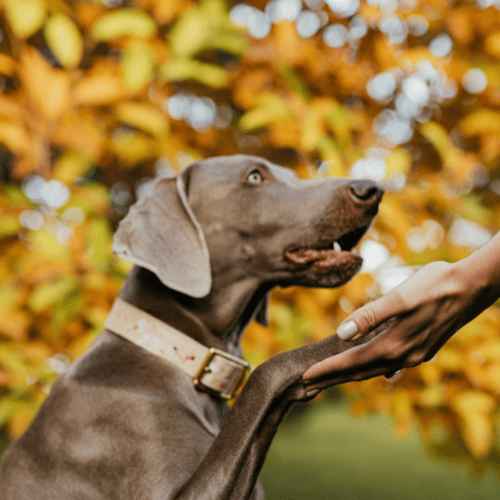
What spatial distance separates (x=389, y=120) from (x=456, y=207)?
19.3 inches

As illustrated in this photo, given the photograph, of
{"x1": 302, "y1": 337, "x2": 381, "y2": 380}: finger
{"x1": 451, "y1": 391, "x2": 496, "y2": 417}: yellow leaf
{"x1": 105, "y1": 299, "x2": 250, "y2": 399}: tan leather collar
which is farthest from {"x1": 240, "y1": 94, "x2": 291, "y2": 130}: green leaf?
{"x1": 302, "y1": 337, "x2": 381, "y2": 380}: finger

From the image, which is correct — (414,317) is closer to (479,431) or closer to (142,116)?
(479,431)

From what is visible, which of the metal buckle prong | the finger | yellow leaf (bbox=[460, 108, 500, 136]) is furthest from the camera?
yellow leaf (bbox=[460, 108, 500, 136])

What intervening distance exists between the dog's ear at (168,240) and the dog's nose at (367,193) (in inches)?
19.4

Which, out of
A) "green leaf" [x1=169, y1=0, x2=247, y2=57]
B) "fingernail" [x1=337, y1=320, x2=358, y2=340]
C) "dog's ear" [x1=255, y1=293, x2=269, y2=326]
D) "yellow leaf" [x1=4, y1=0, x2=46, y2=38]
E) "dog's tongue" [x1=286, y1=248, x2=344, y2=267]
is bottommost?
"dog's ear" [x1=255, y1=293, x2=269, y2=326]

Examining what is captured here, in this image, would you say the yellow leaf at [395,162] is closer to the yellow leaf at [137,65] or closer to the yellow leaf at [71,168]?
the yellow leaf at [137,65]

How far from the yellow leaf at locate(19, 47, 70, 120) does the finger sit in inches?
65.6

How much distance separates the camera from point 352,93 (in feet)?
11.9

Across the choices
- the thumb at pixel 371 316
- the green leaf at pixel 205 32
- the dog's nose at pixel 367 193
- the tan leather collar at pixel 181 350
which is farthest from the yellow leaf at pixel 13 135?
the thumb at pixel 371 316

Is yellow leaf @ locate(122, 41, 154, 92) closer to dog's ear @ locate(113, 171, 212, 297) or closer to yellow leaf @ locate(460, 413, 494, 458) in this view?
dog's ear @ locate(113, 171, 212, 297)

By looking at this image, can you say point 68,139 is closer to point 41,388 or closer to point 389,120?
point 41,388

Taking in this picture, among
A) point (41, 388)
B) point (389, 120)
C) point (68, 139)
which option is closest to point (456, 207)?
point (389, 120)

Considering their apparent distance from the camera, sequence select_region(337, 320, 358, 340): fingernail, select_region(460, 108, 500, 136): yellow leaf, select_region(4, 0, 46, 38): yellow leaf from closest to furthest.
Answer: select_region(337, 320, 358, 340): fingernail
select_region(4, 0, 46, 38): yellow leaf
select_region(460, 108, 500, 136): yellow leaf

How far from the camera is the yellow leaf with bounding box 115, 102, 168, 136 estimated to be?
3.30 m
